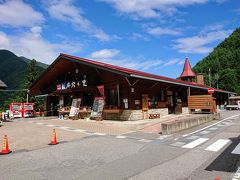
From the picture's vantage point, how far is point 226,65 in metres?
76.4

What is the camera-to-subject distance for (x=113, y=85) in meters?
18.8

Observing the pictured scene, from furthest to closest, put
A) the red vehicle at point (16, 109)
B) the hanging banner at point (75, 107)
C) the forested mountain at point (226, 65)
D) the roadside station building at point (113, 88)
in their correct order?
the forested mountain at point (226, 65), the red vehicle at point (16, 109), the hanging banner at point (75, 107), the roadside station building at point (113, 88)

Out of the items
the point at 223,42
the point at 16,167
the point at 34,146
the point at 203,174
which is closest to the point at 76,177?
the point at 16,167

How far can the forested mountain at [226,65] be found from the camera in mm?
67488

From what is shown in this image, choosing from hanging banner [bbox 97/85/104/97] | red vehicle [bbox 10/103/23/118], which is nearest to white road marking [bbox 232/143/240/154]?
hanging banner [bbox 97/85/104/97]

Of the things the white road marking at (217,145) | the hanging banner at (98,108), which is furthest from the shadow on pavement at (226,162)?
the hanging banner at (98,108)

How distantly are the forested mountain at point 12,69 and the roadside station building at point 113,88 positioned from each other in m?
56.6

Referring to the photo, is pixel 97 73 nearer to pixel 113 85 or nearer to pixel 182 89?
pixel 113 85

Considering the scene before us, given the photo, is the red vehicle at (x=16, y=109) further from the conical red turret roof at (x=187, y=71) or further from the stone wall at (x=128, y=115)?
the conical red turret roof at (x=187, y=71)

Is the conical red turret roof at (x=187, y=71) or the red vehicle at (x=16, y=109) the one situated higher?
the conical red turret roof at (x=187, y=71)

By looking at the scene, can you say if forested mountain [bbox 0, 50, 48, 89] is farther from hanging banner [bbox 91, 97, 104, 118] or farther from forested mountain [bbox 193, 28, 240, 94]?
hanging banner [bbox 91, 97, 104, 118]

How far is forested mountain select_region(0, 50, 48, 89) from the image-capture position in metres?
85.3

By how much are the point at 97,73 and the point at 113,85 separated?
2361mm

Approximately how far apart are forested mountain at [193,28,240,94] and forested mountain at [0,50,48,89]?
58.5m
